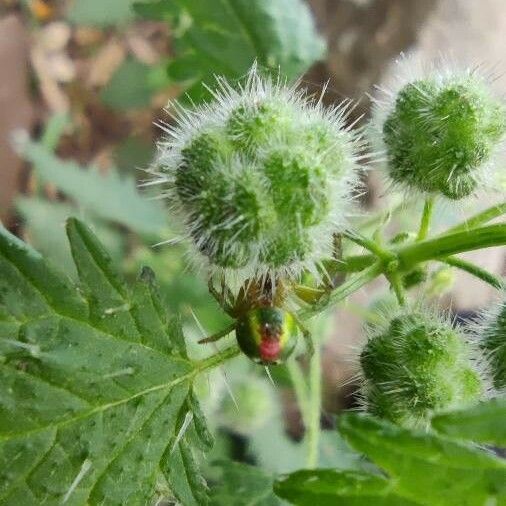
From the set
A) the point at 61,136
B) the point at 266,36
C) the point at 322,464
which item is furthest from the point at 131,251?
the point at 266,36

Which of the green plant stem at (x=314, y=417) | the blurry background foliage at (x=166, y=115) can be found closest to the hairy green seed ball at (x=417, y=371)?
the blurry background foliage at (x=166, y=115)

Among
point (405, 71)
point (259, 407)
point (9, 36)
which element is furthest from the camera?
point (9, 36)

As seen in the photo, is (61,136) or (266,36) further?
(61,136)

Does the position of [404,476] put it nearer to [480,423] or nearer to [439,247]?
[480,423]

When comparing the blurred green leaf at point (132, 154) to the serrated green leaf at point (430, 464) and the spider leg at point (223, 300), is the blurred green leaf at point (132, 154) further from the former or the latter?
the serrated green leaf at point (430, 464)

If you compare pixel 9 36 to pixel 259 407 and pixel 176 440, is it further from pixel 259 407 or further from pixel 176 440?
pixel 176 440

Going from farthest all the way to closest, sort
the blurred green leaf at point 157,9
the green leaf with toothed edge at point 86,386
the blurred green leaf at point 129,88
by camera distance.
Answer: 1. the blurred green leaf at point 129,88
2. the blurred green leaf at point 157,9
3. the green leaf with toothed edge at point 86,386

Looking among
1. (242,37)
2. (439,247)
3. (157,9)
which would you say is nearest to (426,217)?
(439,247)
